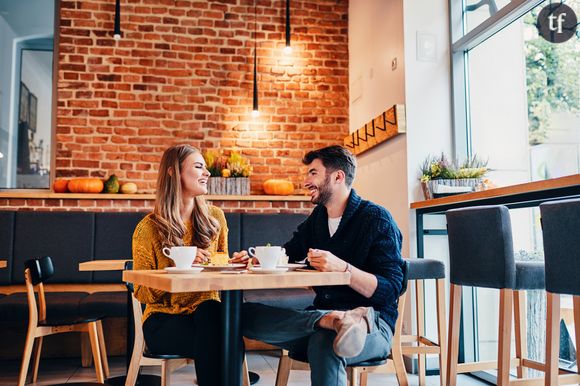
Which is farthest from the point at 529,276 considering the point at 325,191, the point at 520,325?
the point at 325,191

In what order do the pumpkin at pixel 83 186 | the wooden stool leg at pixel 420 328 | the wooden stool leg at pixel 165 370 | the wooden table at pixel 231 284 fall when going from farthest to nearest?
the pumpkin at pixel 83 186 → the wooden stool leg at pixel 420 328 → the wooden stool leg at pixel 165 370 → the wooden table at pixel 231 284

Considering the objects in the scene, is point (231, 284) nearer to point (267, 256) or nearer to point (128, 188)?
point (267, 256)

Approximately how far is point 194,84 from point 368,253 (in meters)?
3.39

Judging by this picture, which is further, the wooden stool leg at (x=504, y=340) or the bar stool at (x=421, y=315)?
the bar stool at (x=421, y=315)

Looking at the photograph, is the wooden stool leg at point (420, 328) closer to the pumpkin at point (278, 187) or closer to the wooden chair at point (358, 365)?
the wooden chair at point (358, 365)

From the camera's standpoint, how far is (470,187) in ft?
11.7

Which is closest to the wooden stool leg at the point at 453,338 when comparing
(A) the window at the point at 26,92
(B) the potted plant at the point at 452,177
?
(B) the potted plant at the point at 452,177

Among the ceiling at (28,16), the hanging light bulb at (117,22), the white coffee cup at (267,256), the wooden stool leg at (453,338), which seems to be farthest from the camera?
the ceiling at (28,16)

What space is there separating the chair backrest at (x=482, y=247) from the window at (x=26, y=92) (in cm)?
354

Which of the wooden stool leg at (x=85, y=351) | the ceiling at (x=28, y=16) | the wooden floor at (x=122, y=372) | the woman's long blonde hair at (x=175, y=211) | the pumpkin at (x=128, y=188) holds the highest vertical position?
the ceiling at (x=28, y=16)

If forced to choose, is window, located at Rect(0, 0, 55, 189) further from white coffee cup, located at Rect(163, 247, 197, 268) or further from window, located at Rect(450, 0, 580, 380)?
white coffee cup, located at Rect(163, 247, 197, 268)

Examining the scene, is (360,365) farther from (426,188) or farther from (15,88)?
(15,88)

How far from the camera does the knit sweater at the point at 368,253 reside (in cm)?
206

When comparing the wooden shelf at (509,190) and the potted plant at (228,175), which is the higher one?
the potted plant at (228,175)
